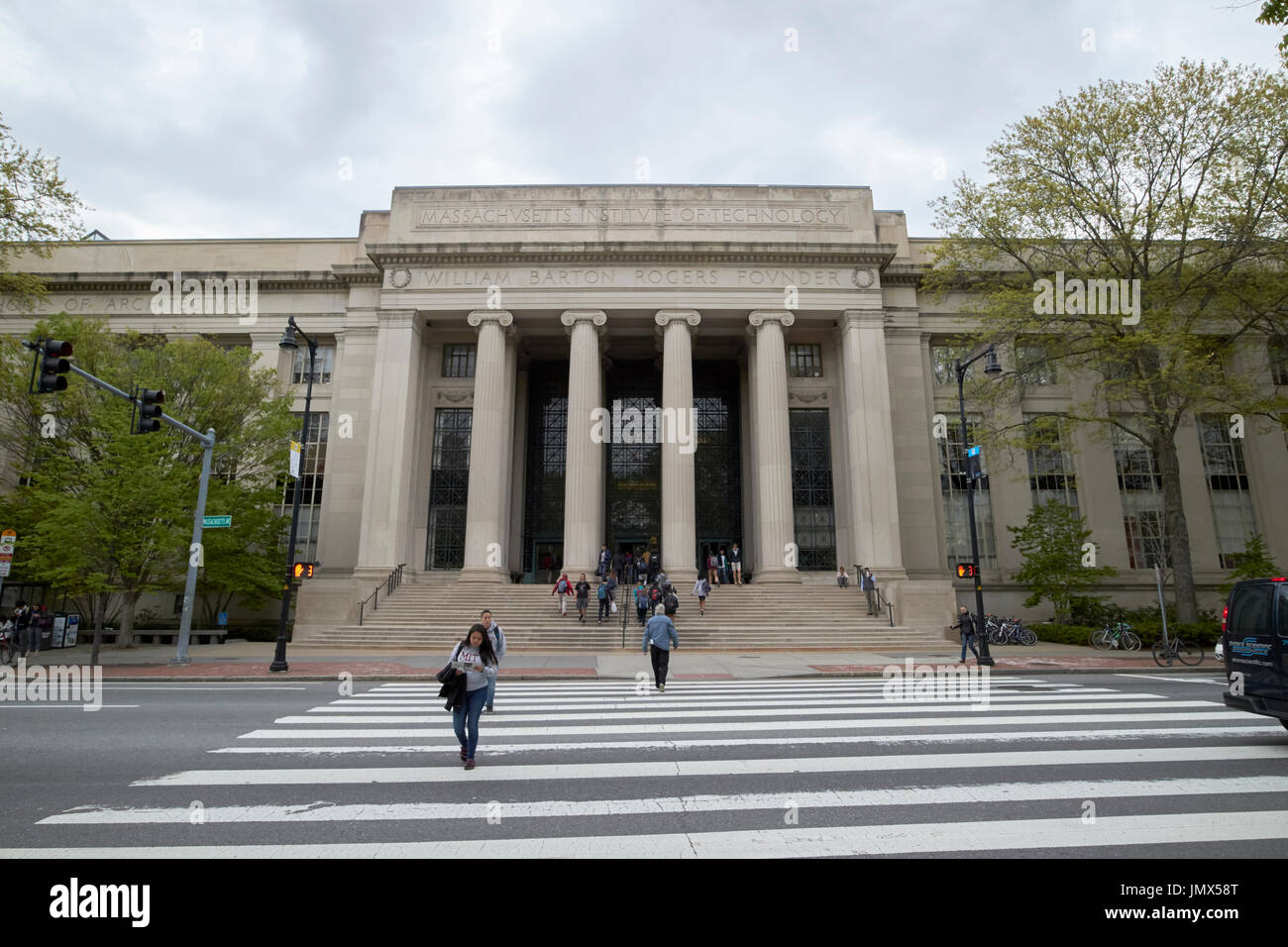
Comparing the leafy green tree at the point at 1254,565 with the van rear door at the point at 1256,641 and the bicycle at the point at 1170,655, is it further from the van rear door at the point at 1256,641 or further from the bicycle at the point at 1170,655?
the van rear door at the point at 1256,641

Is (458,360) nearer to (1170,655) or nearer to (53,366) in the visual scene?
(53,366)

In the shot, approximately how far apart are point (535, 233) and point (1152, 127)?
82.0 feet

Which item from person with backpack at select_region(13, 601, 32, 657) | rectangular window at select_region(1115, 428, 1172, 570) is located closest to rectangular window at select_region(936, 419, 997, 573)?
rectangular window at select_region(1115, 428, 1172, 570)

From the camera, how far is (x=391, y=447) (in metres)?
30.3

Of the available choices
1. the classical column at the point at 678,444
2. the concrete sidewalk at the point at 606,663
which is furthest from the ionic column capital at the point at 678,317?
the concrete sidewalk at the point at 606,663

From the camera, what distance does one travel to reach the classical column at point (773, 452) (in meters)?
29.0

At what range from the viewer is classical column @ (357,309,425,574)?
29.3 m

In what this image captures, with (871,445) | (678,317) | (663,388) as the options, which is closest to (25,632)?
(663,388)

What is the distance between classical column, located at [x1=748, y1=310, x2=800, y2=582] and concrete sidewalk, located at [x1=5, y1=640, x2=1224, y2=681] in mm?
7492

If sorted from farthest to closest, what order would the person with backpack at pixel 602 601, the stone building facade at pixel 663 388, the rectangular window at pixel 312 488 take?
the rectangular window at pixel 312 488, the stone building facade at pixel 663 388, the person with backpack at pixel 602 601

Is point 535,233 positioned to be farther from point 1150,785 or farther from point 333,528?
point 1150,785

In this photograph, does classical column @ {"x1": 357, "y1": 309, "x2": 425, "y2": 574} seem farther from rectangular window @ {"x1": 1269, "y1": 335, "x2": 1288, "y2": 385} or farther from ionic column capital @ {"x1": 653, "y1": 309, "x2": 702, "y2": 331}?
rectangular window @ {"x1": 1269, "y1": 335, "x2": 1288, "y2": 385}

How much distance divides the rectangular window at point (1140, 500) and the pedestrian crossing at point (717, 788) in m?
26.0

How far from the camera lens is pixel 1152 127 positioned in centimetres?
2284
